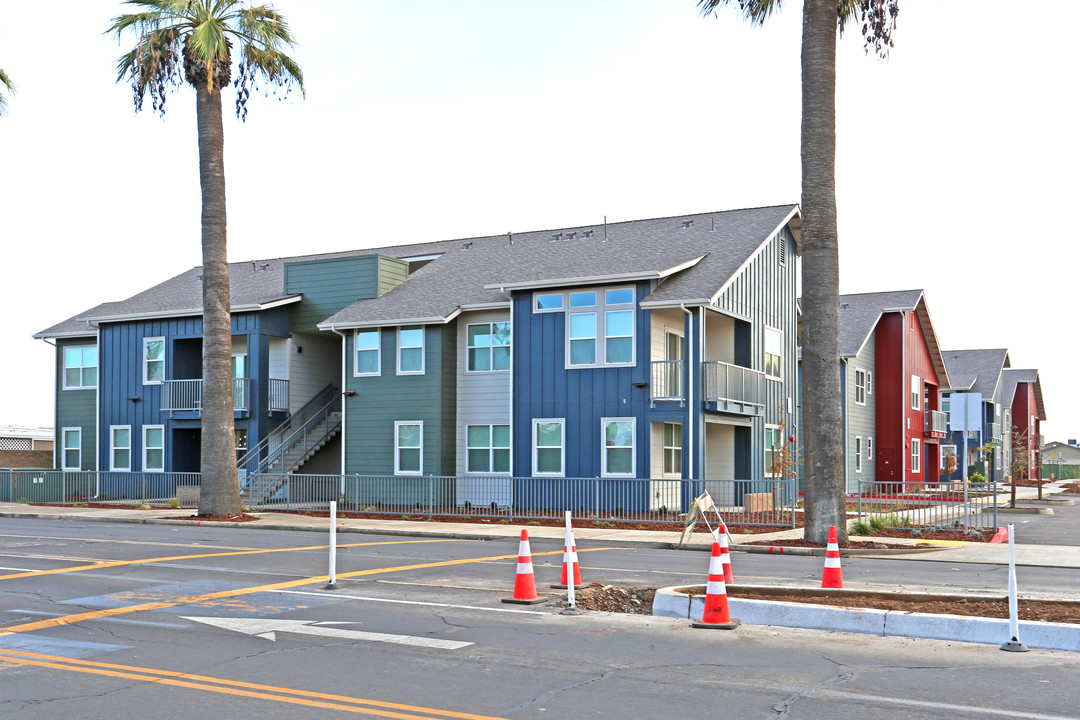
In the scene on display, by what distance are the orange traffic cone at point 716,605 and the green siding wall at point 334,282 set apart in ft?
86.0

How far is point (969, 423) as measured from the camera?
73.5 feet

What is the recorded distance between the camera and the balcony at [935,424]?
53.8m

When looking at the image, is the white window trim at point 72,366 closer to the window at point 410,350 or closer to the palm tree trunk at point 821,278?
the window at point 410,350

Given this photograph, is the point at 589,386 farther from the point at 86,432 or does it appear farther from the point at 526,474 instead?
the point at 86,432

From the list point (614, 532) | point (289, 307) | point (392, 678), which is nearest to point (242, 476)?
point (289, 307)

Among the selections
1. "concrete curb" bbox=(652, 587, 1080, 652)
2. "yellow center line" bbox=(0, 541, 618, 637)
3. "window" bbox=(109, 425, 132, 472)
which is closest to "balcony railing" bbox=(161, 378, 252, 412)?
"window" bbox=(109, 425, 132, 472)

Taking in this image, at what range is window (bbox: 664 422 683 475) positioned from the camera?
29625mm

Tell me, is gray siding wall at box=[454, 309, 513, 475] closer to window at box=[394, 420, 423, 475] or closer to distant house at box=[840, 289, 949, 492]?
window at box=[394, 420, 423, 475]

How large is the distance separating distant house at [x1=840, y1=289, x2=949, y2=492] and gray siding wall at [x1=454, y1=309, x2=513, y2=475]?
60.6ft

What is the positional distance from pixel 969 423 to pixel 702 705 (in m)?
Answer: 17.3

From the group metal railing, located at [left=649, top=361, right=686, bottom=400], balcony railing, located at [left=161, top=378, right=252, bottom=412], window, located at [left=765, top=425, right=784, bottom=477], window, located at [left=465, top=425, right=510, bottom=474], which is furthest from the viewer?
balcony railing, located at [left=161, top=378, right=252, bottom=412]

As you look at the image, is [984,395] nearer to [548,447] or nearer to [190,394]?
[548,447]

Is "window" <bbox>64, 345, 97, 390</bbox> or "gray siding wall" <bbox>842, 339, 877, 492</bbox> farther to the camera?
"gray siding wall" <bbox>842, 339, 877, 492</bbox>

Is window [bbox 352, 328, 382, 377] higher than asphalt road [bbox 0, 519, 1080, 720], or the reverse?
window [bbox 352, 328, 382, 377]
